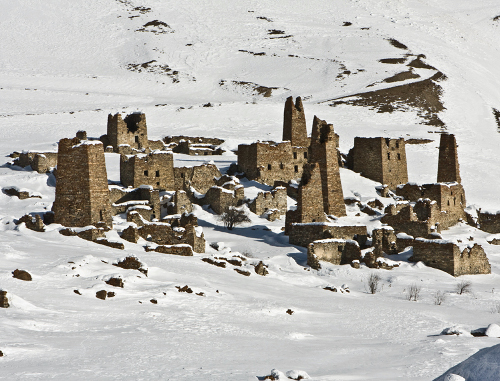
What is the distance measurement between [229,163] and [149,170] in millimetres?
9220

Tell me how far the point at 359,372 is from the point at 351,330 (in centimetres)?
472

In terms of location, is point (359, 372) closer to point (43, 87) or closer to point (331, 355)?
point (331, 355)

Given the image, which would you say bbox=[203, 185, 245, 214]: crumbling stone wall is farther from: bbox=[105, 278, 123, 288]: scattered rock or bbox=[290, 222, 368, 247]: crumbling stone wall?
bbox=[105, 278, 123, 288]: scattered rock

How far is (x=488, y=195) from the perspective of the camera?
4956cm

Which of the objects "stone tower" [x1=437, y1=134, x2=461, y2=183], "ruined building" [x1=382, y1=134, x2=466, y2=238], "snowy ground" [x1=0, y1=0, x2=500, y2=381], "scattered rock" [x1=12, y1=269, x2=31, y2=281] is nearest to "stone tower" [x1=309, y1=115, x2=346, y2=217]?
"snowy ground" [x1=0, y1=0, x2=500, y2=381]

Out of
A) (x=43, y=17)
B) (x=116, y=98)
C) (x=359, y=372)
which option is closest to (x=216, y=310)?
(x=359, y=372)

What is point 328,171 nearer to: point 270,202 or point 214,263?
point 270,202

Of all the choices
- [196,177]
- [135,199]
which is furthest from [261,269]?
[196,177]

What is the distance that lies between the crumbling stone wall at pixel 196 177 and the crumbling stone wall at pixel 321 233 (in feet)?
29.8

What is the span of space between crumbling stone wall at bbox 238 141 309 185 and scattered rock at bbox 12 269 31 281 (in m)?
26.4

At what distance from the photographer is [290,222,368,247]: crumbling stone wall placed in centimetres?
3153

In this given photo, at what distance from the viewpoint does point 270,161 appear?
44219 mm

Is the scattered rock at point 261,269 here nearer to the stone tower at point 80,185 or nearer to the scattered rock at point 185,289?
the stone tower at point 80,185

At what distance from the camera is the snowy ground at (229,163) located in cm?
1421
